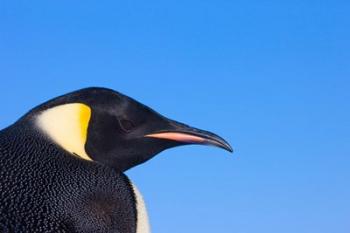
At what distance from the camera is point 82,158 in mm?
3221

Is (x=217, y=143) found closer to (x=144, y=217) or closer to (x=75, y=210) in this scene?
(x=144, y=217)

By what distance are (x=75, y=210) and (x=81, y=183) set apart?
0.58 ft

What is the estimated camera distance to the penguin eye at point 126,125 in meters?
3.68

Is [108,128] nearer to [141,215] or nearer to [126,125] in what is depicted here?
[126,125]

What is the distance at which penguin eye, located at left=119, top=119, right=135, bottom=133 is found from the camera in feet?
12.1

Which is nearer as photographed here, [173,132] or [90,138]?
[90,138]

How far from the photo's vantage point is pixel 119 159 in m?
3.74

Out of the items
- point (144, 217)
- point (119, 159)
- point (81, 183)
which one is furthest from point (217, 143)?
point (81, 183)

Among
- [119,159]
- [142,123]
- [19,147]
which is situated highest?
[142,123]

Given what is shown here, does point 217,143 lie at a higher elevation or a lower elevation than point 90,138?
higher

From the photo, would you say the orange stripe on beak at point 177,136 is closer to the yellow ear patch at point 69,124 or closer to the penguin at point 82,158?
the penguin at point 82,158

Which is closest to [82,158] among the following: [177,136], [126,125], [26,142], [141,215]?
[26,142]

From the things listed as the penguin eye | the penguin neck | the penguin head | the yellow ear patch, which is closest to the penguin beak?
the penguin head

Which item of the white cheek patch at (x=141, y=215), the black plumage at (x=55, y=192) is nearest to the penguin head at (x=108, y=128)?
the black plumage at (x=55, y=192)
